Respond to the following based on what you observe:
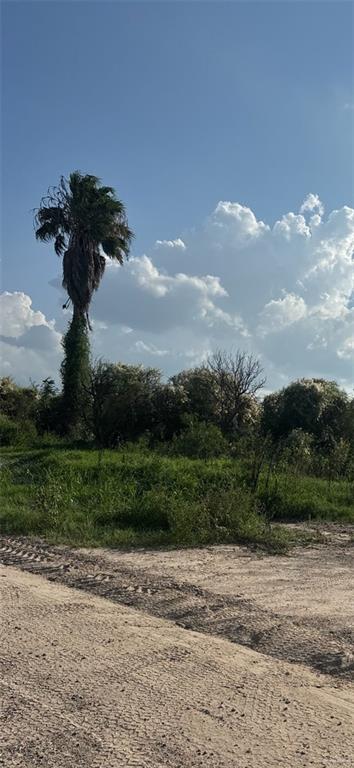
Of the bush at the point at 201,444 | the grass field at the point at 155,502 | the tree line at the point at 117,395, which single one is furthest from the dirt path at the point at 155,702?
the tree line at the point at 117,395

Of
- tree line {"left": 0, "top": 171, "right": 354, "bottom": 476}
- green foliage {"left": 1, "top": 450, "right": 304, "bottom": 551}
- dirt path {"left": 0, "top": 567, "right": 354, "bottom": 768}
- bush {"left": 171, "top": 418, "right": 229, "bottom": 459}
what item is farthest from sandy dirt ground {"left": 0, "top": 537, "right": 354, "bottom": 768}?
tree line {"left": 0, "top": 171, "right": 354, "bottom": 476}

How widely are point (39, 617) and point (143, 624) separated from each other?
36.7 inches

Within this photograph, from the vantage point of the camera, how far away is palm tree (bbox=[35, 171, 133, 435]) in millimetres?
26344

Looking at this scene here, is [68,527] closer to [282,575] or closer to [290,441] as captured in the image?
[282,575]

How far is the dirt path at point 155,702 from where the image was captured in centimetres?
345

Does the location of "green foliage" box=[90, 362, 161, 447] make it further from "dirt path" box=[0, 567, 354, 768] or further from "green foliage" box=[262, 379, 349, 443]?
"dirt path" box=[0, 567, 354, 768]

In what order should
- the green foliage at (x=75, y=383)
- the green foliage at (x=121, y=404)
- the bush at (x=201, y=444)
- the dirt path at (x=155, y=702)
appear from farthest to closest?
the green foliage at (x=75, y=383) → the green foliage at (x=121, y=404) → the bush at (x=201, y=444) → the dirt path at (x=155, y=702)

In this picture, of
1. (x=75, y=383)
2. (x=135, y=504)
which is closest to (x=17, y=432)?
(x=75, y=383)

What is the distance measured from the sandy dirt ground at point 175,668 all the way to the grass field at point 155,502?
2.12 m

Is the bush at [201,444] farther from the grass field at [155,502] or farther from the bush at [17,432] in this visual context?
the bush at [17,432]

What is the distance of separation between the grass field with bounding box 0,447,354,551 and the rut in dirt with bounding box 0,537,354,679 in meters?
1.50

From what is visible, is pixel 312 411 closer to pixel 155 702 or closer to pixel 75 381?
pixel 75 381

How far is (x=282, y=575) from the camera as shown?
755 centimetres

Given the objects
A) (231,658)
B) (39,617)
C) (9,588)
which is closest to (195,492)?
(9,588)
